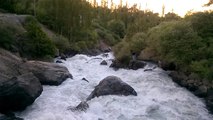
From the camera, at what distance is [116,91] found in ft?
73.6

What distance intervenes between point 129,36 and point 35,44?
50.6ft

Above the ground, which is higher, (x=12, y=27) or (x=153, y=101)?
(x=12, y=27)

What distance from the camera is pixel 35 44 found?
30.8 m

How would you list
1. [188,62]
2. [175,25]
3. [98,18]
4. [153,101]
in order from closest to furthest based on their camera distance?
[153,101] → [188,62] → [175,25] → [98,18]

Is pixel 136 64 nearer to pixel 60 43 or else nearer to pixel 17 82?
pixel 60 43

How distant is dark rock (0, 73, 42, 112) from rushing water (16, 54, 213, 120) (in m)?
0.57

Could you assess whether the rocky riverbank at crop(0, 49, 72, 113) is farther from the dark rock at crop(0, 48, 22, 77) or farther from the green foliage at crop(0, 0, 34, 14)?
the green foliage at crop(0, 0, 34, 14)

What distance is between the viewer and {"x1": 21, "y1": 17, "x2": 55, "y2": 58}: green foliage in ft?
99.3

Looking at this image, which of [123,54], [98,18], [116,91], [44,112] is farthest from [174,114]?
[98,18]

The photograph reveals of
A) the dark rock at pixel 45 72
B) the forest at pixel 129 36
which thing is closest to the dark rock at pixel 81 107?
the dark rock at pixel 45 72

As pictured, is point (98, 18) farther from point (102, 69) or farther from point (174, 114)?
point (174, 114)

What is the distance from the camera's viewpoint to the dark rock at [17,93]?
18.6 metres

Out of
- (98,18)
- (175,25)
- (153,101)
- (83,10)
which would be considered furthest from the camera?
(98,18)

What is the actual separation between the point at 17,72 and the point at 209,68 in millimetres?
14160
